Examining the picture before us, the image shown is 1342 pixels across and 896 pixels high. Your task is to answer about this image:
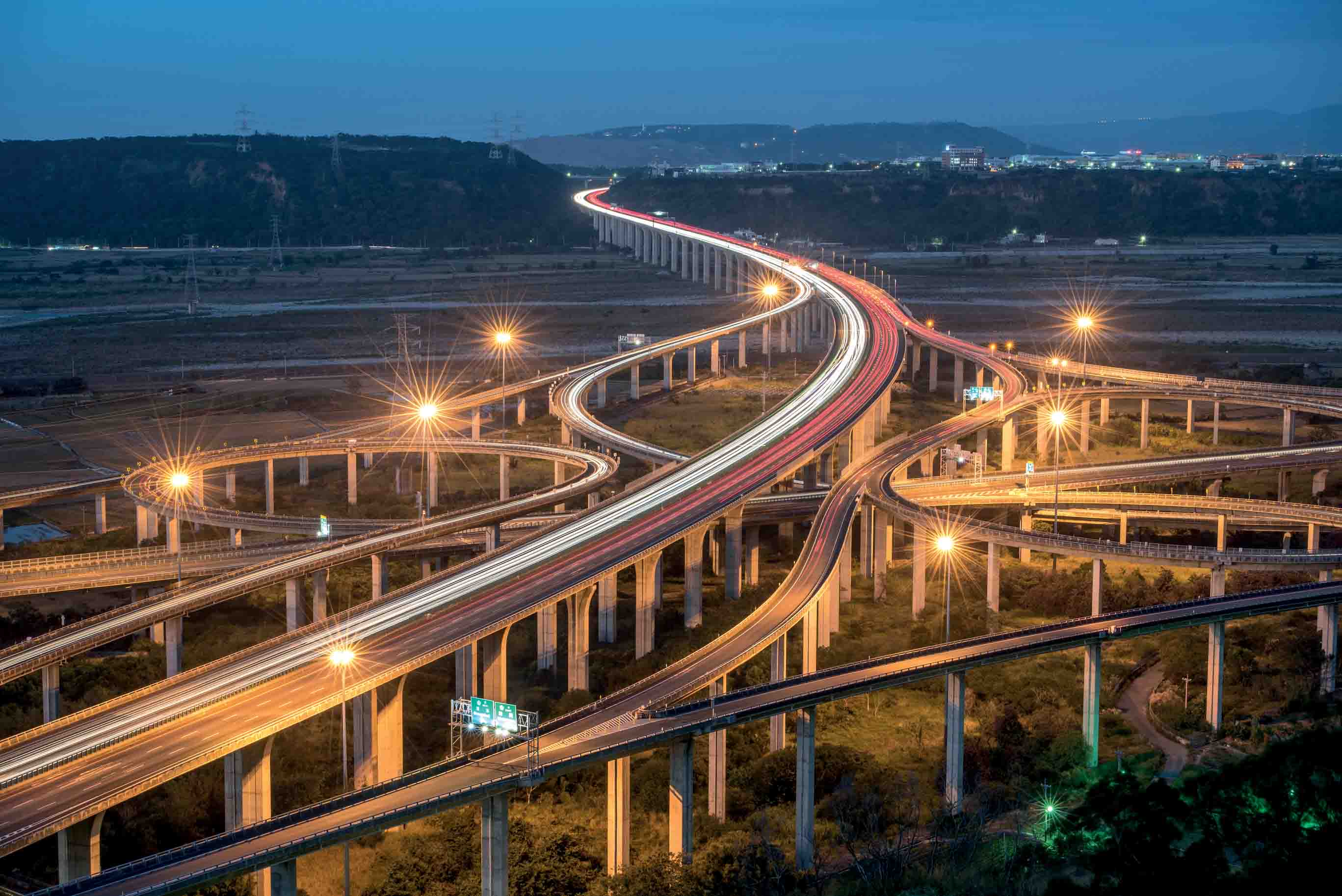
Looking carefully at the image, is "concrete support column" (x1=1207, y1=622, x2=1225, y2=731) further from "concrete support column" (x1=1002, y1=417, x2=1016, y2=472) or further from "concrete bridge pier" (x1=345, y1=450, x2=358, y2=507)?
"concrete bridge pier" (x1=345, y1=450, x2=358, y2=507)

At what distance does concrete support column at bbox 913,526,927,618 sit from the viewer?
216 ft

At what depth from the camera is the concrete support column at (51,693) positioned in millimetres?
→ 49594

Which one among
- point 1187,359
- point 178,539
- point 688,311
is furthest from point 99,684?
point 688,311

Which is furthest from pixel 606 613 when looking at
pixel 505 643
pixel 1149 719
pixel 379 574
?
pixel 1149 719

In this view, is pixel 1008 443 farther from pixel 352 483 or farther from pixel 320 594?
pixel 320 594

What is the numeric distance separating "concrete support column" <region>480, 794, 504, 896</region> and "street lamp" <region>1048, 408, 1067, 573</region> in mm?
35549

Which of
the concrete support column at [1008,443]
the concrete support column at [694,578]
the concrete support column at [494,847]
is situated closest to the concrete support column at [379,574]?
the concrete support column at [694,578]

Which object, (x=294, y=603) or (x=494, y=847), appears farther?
(x=294, y=603)

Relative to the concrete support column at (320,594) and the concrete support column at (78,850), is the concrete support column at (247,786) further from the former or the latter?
the concrete support column at (320,594)

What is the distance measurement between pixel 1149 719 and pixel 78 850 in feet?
112

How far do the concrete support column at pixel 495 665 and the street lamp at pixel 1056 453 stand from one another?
26.7 metres

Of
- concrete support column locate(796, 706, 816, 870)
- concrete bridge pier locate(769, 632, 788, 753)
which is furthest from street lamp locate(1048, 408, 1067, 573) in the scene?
concrete support column locate(796, 706, 816, 870)

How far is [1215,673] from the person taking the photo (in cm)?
5216

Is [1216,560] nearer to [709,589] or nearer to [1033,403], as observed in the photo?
[709,589]
